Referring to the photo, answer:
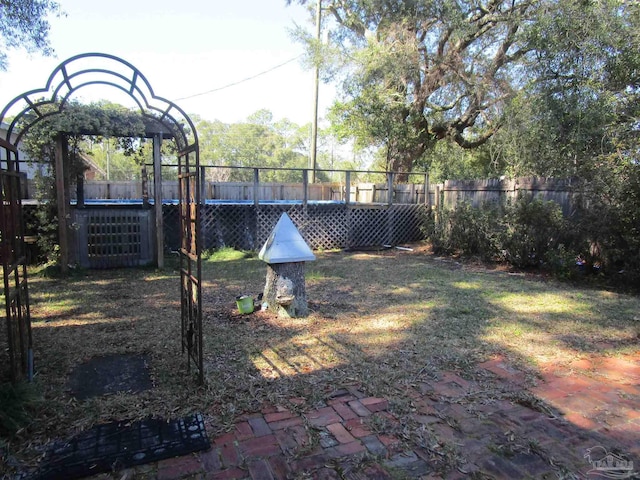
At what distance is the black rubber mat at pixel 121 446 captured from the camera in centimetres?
202

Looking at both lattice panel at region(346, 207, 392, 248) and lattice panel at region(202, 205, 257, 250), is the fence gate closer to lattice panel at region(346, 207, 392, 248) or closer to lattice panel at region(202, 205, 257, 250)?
lattice panel at region(202, 205, 257, 250)

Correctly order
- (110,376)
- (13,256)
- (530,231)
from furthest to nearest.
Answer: (530,231), (110,376), (13,256)

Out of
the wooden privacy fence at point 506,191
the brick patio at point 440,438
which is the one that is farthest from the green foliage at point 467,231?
the brick patio at point 440,438

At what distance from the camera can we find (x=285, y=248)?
4.59 meters

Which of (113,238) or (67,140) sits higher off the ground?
(67,140)

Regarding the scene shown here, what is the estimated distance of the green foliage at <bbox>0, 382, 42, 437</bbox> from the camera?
2.29 meters

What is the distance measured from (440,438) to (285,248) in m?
2.71

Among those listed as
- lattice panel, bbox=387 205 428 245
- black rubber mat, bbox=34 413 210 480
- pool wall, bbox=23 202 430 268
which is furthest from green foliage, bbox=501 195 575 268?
black rubber mat, bbox=34 413 210 480

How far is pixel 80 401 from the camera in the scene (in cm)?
272

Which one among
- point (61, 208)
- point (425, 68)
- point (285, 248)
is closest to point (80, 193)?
point (61, 208)

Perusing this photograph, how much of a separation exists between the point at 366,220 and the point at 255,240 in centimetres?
294

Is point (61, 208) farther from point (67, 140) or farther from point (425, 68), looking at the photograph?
point (425, 68)

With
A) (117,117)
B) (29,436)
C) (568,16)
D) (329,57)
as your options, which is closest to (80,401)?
(29,436)

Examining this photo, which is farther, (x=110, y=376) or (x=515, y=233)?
(x=515, y=233)
